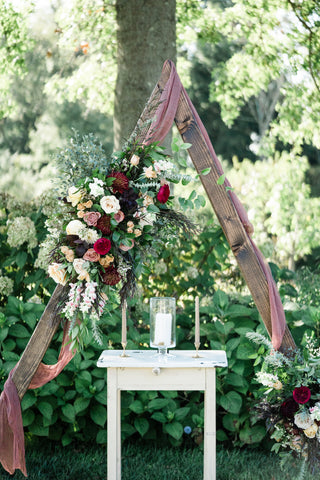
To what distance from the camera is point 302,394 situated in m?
2.88

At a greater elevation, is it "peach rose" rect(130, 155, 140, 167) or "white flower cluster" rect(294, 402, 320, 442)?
"peach rose" rect(130, 155, 140, 167)

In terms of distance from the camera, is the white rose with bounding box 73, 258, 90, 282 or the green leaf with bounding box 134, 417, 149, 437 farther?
the green leaf with bounding box 134, 417, 149, 437

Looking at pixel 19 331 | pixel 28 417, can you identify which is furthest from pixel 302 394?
pixel 19 331

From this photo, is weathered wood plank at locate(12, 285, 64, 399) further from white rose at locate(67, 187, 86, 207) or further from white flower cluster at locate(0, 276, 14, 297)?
white flower cluster at locate(0, 276, 14, 297)

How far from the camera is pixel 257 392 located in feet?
11.5

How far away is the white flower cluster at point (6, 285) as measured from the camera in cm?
404

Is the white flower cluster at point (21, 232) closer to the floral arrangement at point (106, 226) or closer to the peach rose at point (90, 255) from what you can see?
the floral arrangement at point (106, 226)

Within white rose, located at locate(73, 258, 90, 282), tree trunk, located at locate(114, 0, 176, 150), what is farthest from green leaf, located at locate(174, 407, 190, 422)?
tree trunk, located at locate(114, 0, 176, 150)

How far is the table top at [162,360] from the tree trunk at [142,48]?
2.39 meters

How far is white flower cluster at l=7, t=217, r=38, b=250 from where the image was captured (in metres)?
4.05

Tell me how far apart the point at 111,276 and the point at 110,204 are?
320 millimetres

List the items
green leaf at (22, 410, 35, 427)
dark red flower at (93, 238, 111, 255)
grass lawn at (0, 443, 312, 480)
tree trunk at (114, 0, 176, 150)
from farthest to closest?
tree trunk at (114, 0, 176, 150), green leaf at (22, 410, 35, 427), grass lawn at (0, 443, 312, 480), dark red flower at (93, 238, 111, 255)

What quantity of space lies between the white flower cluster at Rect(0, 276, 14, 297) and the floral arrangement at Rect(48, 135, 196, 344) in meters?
1.36

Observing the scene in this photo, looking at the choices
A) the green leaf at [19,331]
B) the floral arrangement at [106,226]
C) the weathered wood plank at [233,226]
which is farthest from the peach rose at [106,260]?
the green leaf at [19,331]
